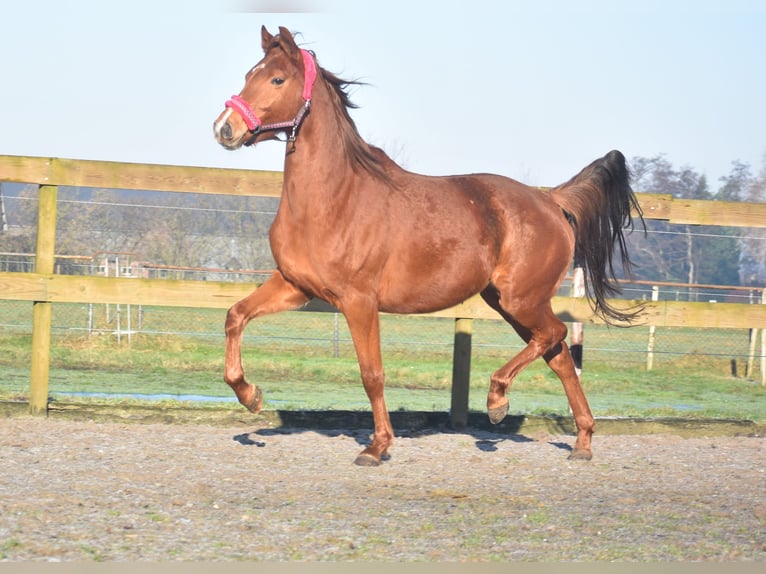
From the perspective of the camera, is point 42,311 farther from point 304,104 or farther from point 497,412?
point 497,412

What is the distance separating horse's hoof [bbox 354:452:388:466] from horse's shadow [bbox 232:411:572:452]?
91 centimetres

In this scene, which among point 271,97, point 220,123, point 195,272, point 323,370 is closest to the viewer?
point 220,123

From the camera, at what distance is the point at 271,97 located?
5914mm

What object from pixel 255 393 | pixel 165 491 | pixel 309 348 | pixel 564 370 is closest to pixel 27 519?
pixel 165 491

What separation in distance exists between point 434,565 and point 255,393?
2.72 metres

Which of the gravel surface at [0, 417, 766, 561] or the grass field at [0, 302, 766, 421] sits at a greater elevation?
the gravel surface at [0, 417, 766, 561]

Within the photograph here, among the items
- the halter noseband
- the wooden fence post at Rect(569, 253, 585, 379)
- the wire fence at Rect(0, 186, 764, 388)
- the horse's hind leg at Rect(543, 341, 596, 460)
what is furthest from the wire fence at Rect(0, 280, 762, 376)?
the halter noseband

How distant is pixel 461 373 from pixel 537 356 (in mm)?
1085

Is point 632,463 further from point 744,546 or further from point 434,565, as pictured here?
point 434,565

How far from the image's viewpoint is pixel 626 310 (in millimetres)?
7574

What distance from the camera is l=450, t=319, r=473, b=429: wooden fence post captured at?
24.8ft

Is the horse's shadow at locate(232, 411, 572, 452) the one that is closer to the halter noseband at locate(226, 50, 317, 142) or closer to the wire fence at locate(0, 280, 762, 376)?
the halter noseband at locate(226, 50, 317, 142)

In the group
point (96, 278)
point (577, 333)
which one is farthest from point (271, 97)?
point (577, 333)

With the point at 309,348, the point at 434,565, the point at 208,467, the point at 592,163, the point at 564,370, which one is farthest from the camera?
the point at 309,348
